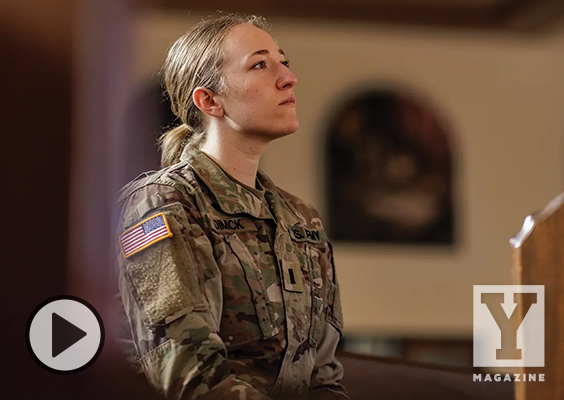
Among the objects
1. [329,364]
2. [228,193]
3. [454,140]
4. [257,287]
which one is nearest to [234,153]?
[228,193]

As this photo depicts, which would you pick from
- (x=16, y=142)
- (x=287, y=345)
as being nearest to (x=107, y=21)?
(x=16, y=142)

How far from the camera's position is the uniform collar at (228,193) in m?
0.85

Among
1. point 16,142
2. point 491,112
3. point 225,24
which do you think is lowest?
point 16,142

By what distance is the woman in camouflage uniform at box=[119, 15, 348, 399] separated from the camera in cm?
77

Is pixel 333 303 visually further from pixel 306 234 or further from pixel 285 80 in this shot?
pixel 285 80

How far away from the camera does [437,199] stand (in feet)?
12.2

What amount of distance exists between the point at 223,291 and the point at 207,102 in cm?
24

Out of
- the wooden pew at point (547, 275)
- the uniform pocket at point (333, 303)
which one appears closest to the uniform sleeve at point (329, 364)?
the uniform pocket at point (333, 303)

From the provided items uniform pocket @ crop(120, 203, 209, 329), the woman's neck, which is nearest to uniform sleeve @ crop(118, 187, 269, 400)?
uniform pocket @ crop(120, 203, 209, 329)

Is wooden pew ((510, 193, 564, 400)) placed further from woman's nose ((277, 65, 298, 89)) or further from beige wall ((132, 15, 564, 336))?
beige wall ((132, 15, 564, 336))

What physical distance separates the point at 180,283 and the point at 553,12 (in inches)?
122

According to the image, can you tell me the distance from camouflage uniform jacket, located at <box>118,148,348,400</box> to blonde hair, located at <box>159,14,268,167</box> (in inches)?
1.6

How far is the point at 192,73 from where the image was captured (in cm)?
90

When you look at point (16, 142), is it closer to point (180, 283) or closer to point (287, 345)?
point (180, 283)
